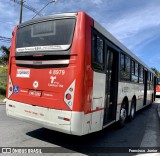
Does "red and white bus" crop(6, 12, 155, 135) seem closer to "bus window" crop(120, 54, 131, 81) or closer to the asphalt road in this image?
the asphalt road

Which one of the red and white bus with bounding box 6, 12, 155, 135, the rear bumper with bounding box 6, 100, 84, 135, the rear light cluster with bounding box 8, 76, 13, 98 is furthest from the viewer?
the rear light cluster with bounding box 8, 76, 13, 98

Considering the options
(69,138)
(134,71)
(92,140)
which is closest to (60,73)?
(69,138)

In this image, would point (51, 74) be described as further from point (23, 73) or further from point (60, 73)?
point (23, 73)

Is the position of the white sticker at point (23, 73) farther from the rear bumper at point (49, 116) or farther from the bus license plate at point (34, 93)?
the rear bumper at point (49, 116)

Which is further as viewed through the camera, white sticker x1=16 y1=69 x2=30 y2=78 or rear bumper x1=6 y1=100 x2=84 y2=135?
white sticker x1=16 y1=69 x2=30 y2=78

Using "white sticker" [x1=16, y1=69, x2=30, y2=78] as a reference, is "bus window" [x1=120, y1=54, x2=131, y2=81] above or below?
above

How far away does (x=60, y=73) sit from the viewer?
5.19m

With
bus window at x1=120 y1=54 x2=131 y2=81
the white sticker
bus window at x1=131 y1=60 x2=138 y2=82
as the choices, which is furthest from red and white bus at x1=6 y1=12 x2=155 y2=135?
bus window at x1=131 y1=60 x2=138 y2=82

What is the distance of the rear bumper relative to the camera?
4906mm

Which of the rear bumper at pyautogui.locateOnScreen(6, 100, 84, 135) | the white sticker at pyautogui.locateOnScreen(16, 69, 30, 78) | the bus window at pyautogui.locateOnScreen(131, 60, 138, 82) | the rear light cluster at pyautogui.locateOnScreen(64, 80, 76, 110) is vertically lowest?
the rear bumper at pyautogui.locateOnScreen(6, 100, 84, 135)

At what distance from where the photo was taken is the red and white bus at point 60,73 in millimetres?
5012

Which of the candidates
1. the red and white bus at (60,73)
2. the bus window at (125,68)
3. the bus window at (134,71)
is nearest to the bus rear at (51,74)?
the red and white bus at (60,73)

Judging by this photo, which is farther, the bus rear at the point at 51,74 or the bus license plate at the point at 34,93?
the bus license plate at the point at 34,93

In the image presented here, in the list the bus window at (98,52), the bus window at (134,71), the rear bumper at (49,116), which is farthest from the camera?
the bus window at (134,71)
